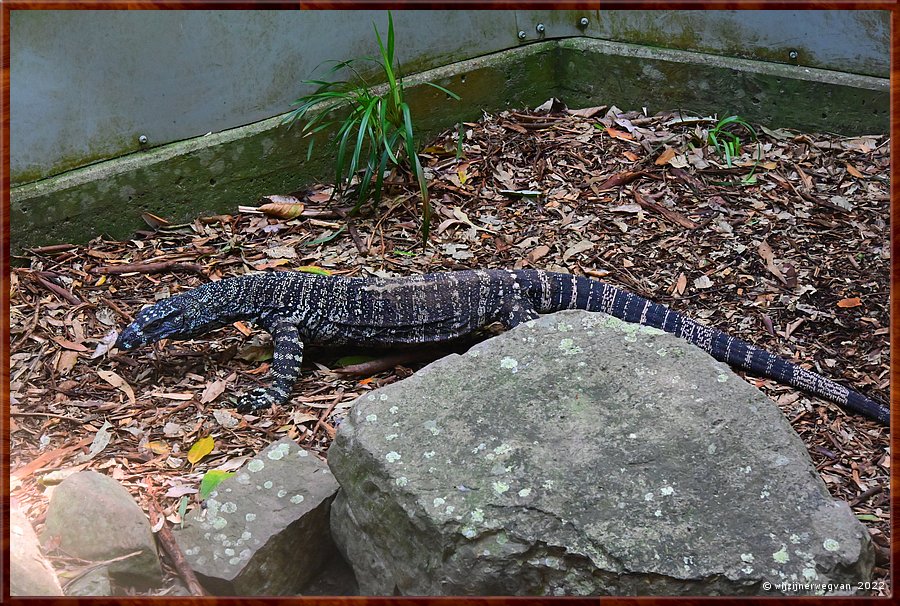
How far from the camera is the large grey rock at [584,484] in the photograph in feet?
9.18

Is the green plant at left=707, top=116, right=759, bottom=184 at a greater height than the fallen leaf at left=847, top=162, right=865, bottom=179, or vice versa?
the green plant at left=707, top=116, right=759, bottom=184

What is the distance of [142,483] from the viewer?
3830 millimetres

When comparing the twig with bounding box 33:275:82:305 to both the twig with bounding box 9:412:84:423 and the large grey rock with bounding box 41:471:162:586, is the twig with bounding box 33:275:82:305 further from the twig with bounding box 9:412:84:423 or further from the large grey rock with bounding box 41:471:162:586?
the large grey rock with bounding box 41:471:162:586

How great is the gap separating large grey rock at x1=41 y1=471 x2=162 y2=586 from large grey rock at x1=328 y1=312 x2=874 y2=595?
0.74 metres

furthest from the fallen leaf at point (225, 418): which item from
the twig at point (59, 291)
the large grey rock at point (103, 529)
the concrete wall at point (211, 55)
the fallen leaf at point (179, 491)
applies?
the concrete wall at point (211, 55)

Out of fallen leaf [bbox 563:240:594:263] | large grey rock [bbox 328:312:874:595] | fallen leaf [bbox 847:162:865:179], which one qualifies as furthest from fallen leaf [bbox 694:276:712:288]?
large grey rock [bbox 328:312:874:595]

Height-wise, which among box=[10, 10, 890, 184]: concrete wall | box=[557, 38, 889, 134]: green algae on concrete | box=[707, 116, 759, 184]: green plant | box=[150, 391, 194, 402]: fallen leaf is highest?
box=[10, 10, 890, 184]: concrete wall

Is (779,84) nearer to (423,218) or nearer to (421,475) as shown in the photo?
(423,218)

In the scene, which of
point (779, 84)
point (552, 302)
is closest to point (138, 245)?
point (552, 302)

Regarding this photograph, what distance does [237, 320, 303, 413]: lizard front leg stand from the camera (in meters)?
4.62

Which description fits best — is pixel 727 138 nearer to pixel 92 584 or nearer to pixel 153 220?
pixel 153 220

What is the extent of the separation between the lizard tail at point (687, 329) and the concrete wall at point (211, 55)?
6.85 feet

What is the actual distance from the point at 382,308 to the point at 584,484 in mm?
2415

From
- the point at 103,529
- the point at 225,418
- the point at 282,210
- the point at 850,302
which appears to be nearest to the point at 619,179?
the point at 850,302
